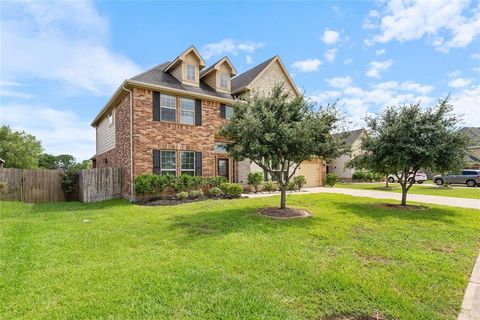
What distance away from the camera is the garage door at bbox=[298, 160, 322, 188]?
861 inches

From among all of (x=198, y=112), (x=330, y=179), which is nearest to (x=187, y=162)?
(x=198, y=112)

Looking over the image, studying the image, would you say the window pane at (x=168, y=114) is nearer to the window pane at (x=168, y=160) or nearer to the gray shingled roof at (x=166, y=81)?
the gray shingled roof at (x=166, y=81)

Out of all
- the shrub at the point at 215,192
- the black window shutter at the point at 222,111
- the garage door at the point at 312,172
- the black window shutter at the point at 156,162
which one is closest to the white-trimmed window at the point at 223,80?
the black window shutter at the point at 222,111

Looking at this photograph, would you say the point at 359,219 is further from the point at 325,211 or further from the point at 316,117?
the point at 316,117

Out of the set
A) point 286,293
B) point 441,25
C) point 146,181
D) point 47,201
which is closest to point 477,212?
A: point 441,25

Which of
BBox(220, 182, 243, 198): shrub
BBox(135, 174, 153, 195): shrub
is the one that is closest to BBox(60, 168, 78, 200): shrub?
BBox(135, 174, 153, 195): shrub

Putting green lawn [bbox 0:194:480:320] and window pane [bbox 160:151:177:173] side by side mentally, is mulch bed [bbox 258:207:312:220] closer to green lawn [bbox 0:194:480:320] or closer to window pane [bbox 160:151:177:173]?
green lawn [bbox 0:194:480:320]

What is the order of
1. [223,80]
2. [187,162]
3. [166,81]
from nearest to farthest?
[166,81] → [187,162] → [223,80]

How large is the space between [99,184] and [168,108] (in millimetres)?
5517

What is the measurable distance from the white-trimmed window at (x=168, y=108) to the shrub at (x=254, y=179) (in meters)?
5.97

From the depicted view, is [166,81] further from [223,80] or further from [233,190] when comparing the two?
[233,190]

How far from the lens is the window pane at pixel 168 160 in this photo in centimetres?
1403

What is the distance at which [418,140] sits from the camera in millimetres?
9883

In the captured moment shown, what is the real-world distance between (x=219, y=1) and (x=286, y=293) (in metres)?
10.8
